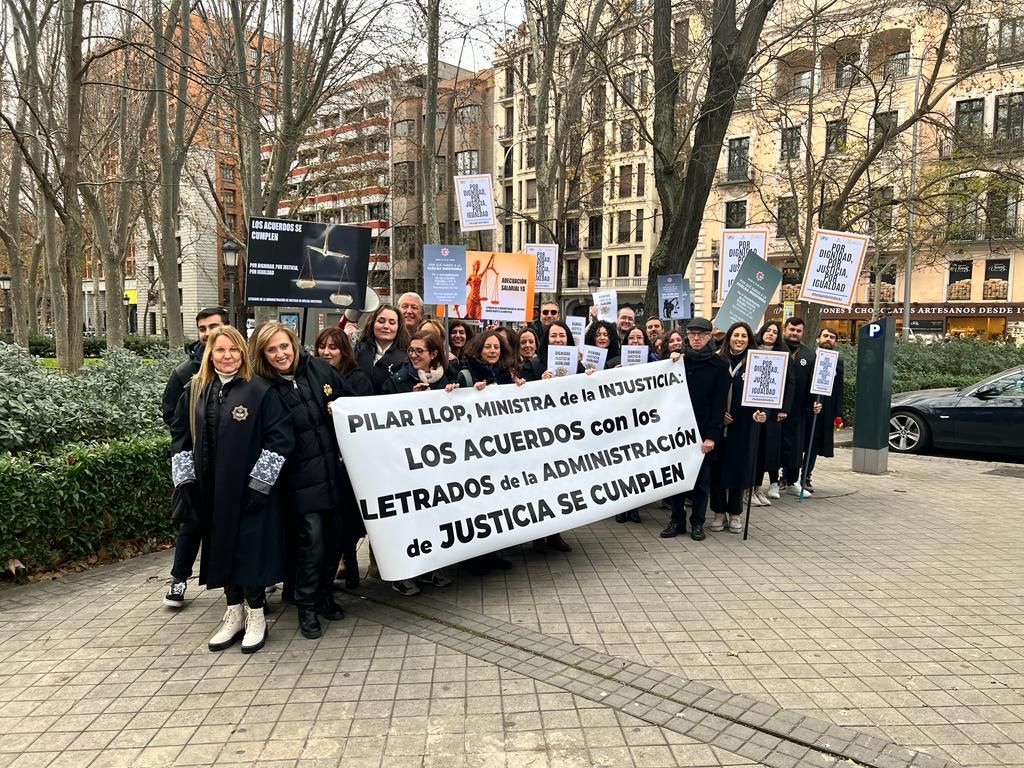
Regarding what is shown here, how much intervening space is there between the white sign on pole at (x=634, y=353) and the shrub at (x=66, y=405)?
4.53 metres

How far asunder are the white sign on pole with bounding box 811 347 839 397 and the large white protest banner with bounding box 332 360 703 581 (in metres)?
A: 2.44

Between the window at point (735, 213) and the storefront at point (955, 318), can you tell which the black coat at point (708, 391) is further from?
the window at point (735, 213)

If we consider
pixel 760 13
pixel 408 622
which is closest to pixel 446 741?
pixel 408 622

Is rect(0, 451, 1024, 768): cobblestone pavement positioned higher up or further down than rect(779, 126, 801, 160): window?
further down

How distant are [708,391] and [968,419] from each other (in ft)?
22.8

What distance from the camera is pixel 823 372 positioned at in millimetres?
8195

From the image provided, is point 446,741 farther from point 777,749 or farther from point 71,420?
point 71,420

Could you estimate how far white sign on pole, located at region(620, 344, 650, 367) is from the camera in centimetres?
745

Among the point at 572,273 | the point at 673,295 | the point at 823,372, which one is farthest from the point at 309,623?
the point at 572,273

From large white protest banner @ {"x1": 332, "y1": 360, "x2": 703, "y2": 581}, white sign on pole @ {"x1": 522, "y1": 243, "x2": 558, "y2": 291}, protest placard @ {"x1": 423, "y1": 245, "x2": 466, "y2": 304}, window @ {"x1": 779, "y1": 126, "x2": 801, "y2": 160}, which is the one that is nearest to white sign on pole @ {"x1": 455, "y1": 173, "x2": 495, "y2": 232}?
protest placard @ {"x1": 423, "y1": 245, "x2": 466, "y2": 304}

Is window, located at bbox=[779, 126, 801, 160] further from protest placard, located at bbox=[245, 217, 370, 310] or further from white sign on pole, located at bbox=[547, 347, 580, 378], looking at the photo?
protest placard, located at bbox=[245, 217, 370, 310]

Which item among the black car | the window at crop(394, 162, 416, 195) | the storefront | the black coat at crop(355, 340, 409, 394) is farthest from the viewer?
the storefront

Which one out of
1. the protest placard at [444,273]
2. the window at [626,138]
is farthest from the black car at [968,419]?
the window at [626,138]

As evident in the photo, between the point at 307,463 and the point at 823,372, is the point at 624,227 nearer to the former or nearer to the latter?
the point at 823,372
